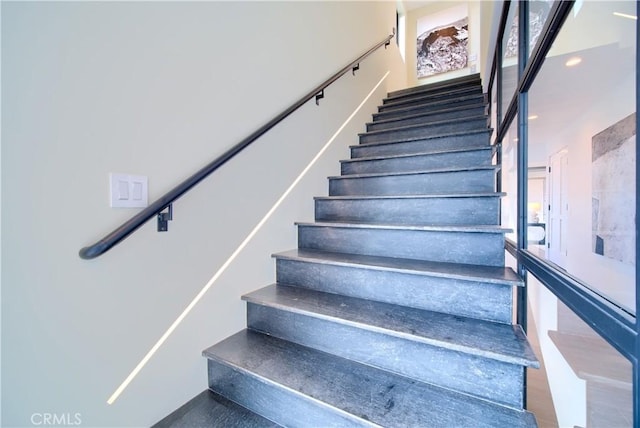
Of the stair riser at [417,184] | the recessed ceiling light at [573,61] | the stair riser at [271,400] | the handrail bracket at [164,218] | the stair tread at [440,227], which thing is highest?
the recessed ceiling light at [573,61]

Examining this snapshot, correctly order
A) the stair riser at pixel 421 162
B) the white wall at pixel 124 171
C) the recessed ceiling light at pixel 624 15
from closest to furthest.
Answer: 1. the recessed ceiling light at pixel 624 15
2. the white wall at pixel 124 171
3. the stair riser at pixel 421 162

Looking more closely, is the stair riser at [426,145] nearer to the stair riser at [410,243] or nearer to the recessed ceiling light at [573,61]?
A: the stair riser at [410,243]

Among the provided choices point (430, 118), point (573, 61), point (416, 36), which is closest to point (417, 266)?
point (573, 61)

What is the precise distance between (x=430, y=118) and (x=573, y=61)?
1.96 m

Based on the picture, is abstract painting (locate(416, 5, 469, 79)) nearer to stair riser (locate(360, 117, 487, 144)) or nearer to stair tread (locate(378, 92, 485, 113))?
stair tread (locate(378, 92, 485, 113))

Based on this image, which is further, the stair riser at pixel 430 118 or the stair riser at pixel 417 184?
the stair riser at pixel 430 118

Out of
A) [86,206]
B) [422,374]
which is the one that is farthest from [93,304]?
[422,374]

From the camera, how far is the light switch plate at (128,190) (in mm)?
962

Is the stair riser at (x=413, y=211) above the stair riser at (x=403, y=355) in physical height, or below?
above

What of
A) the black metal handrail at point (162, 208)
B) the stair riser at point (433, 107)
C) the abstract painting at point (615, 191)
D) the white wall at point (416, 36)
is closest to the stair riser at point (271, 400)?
the black metal handrail at point (162, 208)

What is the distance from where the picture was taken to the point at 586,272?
2.44 ft

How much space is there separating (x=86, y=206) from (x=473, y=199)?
1.72 meters

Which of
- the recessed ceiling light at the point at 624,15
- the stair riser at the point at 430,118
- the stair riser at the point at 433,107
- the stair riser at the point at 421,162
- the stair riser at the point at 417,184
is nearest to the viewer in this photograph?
the recessed ceiling light at the point at 624,15

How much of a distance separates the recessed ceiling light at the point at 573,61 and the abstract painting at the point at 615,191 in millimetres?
283
